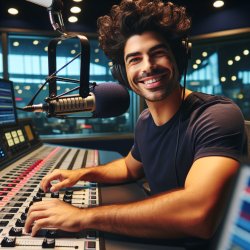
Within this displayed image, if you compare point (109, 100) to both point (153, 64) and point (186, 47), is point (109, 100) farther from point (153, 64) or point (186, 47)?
point (186, 47)

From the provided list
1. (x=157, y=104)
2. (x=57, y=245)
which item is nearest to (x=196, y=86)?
(x=157, y=104)

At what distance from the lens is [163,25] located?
3.28 feet

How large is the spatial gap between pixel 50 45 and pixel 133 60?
0.95ft

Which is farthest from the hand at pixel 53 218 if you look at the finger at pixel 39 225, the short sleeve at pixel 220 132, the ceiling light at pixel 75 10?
the ceiling light at pixel 75 10

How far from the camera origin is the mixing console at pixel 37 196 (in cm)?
61

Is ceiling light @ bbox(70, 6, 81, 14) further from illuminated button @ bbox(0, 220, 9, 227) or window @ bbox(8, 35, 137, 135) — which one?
illuminated button @ bbox(0, 220, 9, 227)

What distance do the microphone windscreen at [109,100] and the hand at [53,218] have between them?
0.30 meters

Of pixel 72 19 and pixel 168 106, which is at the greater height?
pixel 72 19

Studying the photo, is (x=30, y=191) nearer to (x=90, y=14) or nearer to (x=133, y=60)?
(x=133, y=60)

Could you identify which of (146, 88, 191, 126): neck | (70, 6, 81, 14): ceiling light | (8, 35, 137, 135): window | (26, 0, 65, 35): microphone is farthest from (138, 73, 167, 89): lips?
(70, 6, 81, 14): ceiling light

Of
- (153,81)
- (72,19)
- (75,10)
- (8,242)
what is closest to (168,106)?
(153,81)

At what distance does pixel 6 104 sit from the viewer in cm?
162

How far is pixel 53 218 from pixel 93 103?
12.8 inches

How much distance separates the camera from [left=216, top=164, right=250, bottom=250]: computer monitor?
245 millimetres
